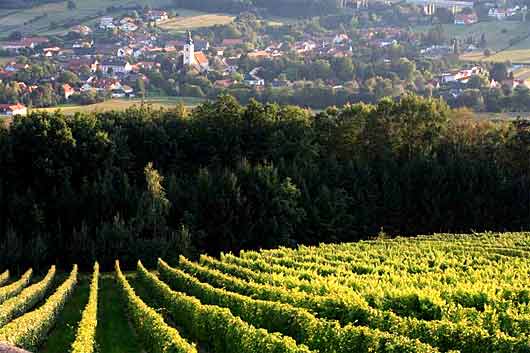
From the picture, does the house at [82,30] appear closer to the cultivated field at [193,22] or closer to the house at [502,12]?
the cultivated field at [193,22]

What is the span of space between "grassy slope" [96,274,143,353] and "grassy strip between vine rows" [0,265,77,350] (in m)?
1.76

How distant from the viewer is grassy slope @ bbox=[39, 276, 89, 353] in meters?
25.5

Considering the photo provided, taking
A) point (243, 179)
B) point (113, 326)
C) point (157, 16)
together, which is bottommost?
Answer: point (113, 326)

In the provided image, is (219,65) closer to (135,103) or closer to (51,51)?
(51,51)

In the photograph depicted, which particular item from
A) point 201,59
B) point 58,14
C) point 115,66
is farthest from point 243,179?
point 58,14

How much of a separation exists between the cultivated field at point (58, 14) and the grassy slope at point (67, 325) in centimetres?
13418

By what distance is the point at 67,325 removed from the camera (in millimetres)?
27312

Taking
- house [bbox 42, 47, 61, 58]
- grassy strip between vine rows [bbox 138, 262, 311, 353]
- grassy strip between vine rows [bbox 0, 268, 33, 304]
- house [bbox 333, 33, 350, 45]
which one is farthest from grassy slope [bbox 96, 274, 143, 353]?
house [bbox 333, 33, 350, 45]

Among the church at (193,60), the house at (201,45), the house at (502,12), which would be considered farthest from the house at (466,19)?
the church at (193,60)

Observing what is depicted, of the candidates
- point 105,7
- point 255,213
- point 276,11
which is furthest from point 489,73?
point 105,7

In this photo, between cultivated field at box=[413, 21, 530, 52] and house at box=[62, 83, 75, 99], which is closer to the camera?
house at box=[62, 83, 75, 99]

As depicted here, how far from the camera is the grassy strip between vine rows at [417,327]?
648 inches

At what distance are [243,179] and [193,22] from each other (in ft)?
427

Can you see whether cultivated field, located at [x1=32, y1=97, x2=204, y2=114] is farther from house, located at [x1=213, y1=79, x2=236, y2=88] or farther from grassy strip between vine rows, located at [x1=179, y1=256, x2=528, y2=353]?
grassy strip between vine rows, located at [x1=179, y1=256, x2=528, y2=353]
